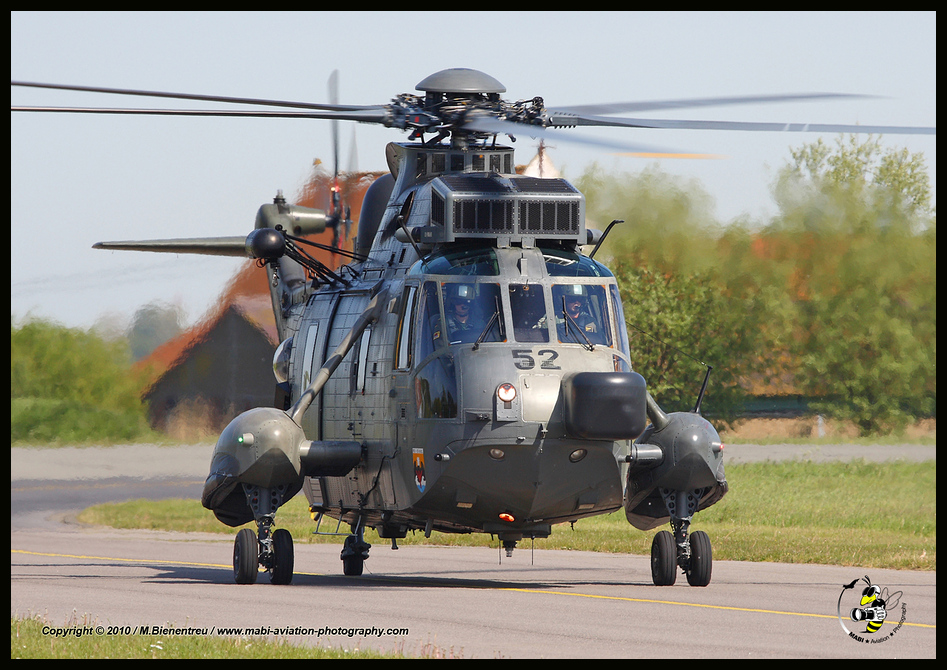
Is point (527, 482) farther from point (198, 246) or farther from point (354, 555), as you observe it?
point (198, 246)

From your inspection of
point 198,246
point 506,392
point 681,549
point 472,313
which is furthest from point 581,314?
point 198,246

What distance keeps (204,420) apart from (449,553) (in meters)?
11.5

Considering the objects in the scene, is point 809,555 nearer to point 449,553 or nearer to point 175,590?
point 449,553

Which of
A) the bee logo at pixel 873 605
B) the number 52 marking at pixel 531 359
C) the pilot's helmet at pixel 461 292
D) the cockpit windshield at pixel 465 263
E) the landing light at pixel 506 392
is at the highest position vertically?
the cockpit windshield at pixel 465 263

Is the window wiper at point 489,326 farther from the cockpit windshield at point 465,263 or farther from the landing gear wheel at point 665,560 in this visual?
the landing gear wheel at point 665,560

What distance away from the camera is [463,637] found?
12.0 m

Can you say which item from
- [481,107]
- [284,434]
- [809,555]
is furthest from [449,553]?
[481,107]

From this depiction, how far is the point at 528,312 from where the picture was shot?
50.1 ft

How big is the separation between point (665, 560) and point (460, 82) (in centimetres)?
606

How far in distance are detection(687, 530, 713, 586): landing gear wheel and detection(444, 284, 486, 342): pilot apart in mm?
3670

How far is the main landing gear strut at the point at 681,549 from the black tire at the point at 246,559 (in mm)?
4681

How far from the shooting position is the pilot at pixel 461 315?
49.7 feet

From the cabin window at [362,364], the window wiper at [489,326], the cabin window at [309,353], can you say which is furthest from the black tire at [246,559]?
the window wiper at [489,326]

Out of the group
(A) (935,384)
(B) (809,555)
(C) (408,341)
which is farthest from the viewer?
(A) (935,384)
